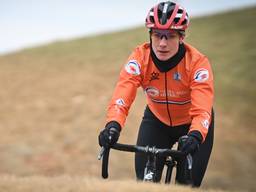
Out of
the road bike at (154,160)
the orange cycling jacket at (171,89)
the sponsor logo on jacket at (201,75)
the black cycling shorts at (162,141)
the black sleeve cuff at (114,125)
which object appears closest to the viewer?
the road bike at (154,160)

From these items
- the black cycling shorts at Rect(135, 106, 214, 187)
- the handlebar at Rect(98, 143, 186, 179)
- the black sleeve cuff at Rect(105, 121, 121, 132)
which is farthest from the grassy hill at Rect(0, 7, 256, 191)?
the handlebar at Rect(98, 143, 186, 179)

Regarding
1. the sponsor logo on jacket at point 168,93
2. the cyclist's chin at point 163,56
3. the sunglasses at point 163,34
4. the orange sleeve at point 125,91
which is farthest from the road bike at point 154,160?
the sunglasses at point 163,34

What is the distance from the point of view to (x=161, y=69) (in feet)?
25.7

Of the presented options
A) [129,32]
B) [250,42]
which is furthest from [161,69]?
[129,32]

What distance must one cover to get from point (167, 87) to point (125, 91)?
2.11 feet

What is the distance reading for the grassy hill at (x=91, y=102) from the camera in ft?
81.2

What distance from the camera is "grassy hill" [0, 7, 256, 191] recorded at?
24750 millimetres

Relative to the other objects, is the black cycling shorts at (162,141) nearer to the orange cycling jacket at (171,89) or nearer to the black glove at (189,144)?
the orange cycling jacket at (171,89)

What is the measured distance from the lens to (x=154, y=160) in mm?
7379

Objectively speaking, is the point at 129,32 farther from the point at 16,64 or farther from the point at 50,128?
the point at 50,128

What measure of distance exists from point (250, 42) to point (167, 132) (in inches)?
1127

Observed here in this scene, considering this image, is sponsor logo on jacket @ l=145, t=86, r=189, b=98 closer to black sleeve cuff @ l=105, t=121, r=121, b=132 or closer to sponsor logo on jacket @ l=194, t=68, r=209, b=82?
sponsor logo on jacket @ l=194, t=68, r=209, b=82

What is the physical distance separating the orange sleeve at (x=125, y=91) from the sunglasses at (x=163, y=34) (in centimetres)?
37

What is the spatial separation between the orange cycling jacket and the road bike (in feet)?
1.30
